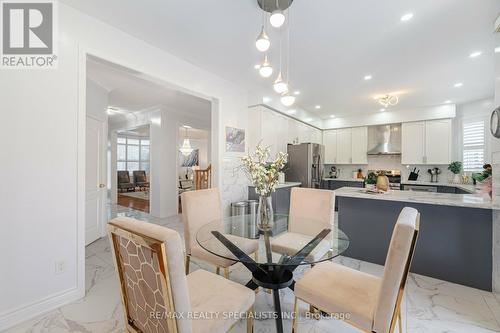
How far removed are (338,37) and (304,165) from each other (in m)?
2.89

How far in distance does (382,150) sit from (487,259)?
13.5 ft

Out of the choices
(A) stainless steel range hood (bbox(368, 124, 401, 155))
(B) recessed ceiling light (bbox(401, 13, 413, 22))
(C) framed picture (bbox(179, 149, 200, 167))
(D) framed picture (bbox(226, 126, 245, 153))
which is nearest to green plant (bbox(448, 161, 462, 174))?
(A) stainless steel range hood (bbox(368, 124, 401, 155))

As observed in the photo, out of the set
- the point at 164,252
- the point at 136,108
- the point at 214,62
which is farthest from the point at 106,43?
the point at 136,108

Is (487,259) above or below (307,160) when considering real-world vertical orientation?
below

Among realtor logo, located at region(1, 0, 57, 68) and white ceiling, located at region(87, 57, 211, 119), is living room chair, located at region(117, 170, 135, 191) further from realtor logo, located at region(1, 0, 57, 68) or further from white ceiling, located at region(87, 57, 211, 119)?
realtor logo, located at region(1, 0, 57, 68)

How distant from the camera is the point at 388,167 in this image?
20.1 feet

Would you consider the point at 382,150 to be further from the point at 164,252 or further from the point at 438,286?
the point at 164,252

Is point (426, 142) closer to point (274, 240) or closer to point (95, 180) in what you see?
point (274, 240)

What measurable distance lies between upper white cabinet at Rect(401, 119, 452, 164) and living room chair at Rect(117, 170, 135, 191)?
10.0 metres

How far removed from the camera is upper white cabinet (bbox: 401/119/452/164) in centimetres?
509

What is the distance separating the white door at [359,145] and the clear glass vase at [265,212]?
17.3 feet

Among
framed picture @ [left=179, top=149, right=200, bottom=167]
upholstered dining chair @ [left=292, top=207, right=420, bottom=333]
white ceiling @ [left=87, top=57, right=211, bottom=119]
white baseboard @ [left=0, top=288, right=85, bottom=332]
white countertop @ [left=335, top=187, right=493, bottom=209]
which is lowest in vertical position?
white baseboard @ [left=0, top=288, right=85, bottom=332]

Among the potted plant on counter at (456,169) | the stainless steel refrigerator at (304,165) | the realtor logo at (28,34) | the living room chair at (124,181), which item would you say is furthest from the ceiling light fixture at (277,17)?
the living room chair at (124,181)

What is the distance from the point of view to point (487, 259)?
2.21 meters
